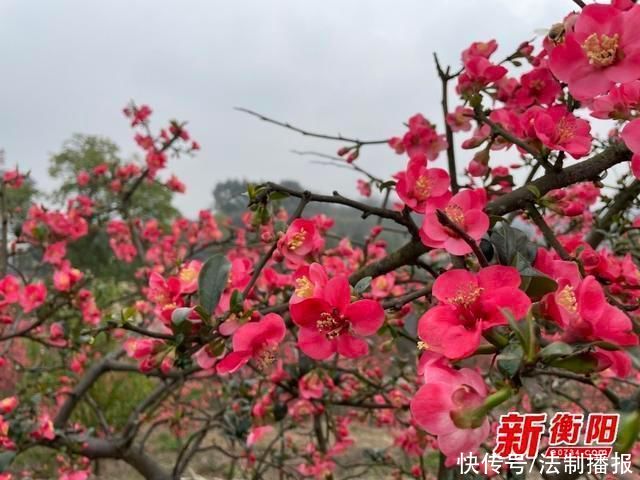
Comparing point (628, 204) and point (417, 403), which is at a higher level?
point (628, 204)

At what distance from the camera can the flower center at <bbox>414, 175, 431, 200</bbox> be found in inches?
26.5

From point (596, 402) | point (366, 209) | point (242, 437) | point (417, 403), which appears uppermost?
point (596, 402)

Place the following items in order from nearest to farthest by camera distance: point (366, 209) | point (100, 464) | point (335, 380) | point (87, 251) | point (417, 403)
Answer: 1. point (417, 403)
2. point (366, 209)
3. point (335, 380)
4. point (100, 464)
5. point (87, 251)

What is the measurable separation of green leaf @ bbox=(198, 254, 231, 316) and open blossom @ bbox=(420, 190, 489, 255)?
269 mm

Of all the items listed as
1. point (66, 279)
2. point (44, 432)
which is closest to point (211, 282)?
point (44, 432)

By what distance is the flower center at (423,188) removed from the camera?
2.20 ft

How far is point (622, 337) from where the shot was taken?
1.34 ft

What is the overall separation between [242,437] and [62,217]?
1787 millimetres

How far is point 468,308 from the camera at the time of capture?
44 cm

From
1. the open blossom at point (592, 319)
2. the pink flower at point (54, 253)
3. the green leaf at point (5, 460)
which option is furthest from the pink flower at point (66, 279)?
the open blossom at point (592, 319)

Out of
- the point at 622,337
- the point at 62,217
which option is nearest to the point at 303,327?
the point at 622,337

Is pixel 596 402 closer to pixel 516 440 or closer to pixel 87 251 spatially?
pixel 516 440

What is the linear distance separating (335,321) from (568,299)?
0.72ft

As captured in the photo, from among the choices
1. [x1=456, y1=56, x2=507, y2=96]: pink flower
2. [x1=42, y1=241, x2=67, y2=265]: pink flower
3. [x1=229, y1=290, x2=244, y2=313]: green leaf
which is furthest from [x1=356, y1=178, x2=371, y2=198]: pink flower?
[x1=229, y1=290, x2=244, y2=313]: green leaf
